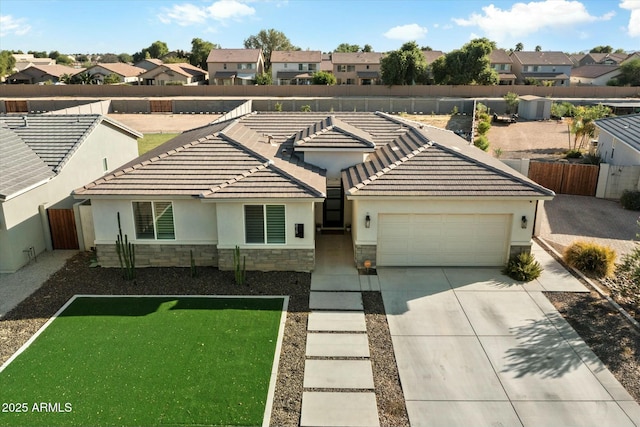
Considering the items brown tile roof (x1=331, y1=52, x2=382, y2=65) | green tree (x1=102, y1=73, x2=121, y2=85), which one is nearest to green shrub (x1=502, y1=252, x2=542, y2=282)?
brown tile roof (x1=331, y1=52, x2=382, y2=65)

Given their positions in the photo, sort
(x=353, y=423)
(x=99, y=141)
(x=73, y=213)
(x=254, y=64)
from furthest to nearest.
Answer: (x=254, y=64)
(x=99, y=141)
(x=73, y=213)
(x=353, y=423)

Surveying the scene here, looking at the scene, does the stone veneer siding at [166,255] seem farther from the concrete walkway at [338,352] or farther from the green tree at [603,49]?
the green tree at [603,49]

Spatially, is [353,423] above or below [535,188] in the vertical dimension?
below

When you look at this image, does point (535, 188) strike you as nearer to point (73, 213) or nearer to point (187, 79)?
point (73, 213)

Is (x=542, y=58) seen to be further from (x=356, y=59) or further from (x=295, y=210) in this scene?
(x=295, y=210)

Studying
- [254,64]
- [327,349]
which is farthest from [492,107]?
[327,349]

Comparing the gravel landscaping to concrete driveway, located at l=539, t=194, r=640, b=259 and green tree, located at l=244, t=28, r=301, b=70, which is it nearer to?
concrete driveway, located at l=539, t=194, r=640, b=259

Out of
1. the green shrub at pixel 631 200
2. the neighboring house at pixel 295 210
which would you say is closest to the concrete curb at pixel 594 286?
the neighboring house at pixel 295 210
